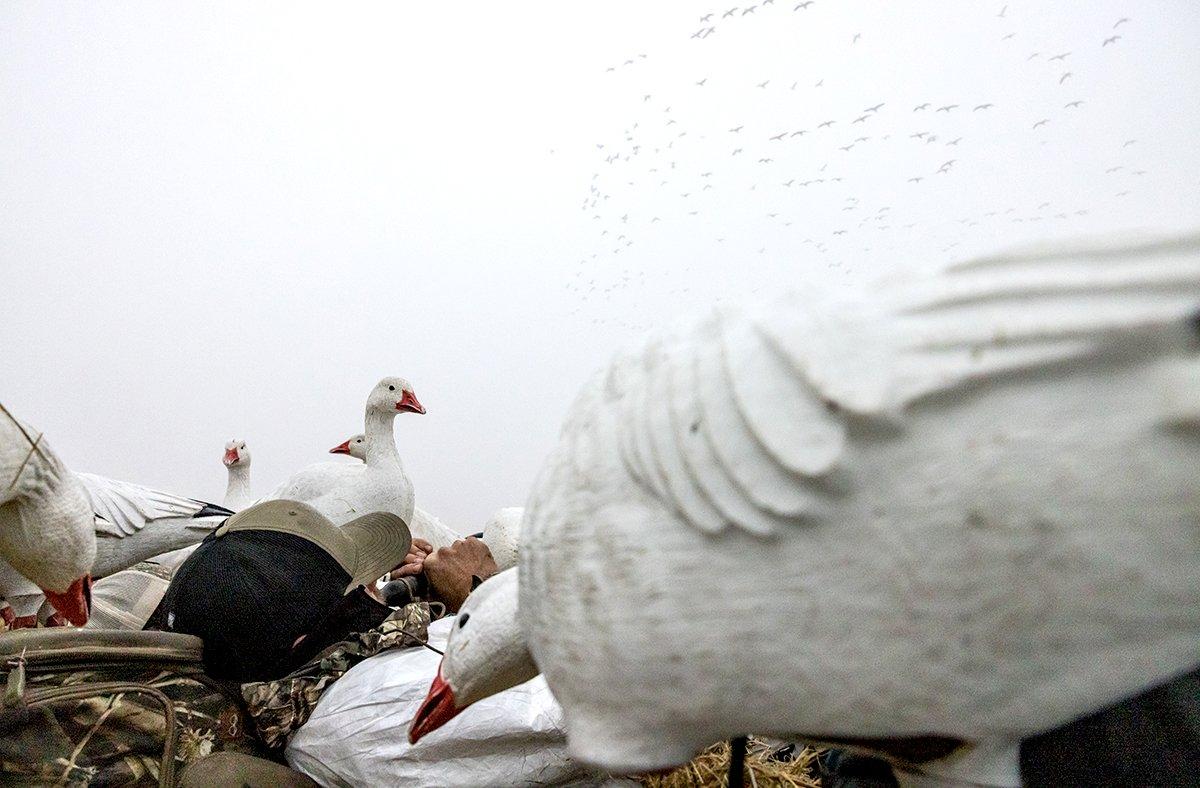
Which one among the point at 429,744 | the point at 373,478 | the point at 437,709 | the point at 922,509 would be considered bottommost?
the point at 429,744

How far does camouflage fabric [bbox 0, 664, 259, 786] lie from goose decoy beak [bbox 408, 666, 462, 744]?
1.42 feet

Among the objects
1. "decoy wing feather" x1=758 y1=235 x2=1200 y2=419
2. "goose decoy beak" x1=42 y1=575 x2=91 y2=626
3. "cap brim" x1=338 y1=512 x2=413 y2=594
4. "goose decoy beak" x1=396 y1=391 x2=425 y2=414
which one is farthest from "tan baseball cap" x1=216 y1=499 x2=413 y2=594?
"goose decoy beak" x1=396 y1=391 x2=425 y2=414

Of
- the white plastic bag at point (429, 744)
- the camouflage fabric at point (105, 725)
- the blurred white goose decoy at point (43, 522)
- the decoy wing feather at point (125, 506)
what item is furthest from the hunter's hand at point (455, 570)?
the decoy wing feather at point (125, 506)

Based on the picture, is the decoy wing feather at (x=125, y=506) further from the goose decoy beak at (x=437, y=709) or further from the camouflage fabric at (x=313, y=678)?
the goose decoy beak at (x=437, y=709)

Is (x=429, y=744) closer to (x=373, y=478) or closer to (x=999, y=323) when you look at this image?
(x=999, y=323)

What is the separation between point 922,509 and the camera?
34cm

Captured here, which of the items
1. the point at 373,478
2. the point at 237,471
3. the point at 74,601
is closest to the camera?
the point at 74,601

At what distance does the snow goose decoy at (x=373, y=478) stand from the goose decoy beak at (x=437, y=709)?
1635mm

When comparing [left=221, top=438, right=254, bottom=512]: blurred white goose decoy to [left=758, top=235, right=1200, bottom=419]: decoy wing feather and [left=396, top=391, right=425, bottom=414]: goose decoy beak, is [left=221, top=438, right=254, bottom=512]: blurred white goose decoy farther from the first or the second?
[left=758, top=235, right=1200, bottom=419]: decoy wing feather

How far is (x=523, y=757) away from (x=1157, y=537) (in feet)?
3.21

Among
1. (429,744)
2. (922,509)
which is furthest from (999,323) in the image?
(429,744)

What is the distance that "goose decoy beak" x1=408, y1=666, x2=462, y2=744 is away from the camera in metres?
0.71

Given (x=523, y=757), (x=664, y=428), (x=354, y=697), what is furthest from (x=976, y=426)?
(x=354, y=697)

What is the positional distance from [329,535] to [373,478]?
1238 mm
